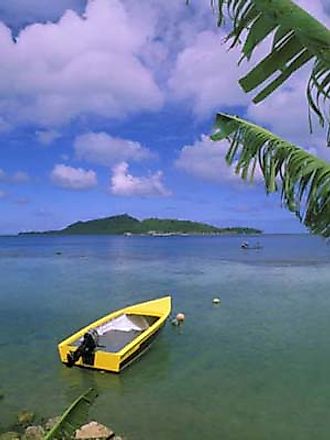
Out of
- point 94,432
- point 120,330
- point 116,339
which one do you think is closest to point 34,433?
point 94,432

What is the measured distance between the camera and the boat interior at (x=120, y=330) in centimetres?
1534

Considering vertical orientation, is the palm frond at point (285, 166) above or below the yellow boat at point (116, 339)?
above

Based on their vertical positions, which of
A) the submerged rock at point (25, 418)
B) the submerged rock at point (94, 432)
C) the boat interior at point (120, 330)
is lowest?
the submerged rock at point (25, 418)

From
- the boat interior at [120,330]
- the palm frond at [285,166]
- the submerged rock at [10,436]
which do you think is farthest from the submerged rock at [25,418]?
the palm frond at [285,166]

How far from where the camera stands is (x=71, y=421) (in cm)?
436

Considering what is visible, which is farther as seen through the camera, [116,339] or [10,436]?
[116,339]

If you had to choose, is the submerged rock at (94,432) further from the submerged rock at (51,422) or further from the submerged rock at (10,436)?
the submerged rock at (10,436)

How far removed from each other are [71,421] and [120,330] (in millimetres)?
12776

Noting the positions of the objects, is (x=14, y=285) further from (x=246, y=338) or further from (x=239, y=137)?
(x=239, y=137)

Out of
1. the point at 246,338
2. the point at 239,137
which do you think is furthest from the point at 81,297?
the point at 239,137

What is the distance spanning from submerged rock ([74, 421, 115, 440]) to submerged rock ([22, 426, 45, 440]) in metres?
0.63

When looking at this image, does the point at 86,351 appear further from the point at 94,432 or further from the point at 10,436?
the point at 10,436

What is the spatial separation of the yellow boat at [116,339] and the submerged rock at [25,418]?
8.53 ft

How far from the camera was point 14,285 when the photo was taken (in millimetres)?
37875
